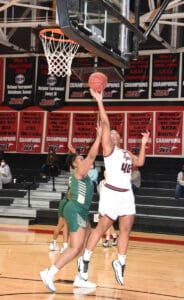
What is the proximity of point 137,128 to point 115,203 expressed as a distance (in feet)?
44.3

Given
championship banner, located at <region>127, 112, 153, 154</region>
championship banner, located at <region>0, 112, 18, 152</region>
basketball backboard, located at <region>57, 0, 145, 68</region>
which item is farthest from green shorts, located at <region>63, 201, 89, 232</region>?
championship banner, located at <region>0, 112, 18, 152</region>

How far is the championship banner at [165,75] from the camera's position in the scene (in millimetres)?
19375

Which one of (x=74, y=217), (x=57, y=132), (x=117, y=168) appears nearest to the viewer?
(x=74, y=217)

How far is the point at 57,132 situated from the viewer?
2098 centimetres

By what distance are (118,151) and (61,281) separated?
6.32 ft

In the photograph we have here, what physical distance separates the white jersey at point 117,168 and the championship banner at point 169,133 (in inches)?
507

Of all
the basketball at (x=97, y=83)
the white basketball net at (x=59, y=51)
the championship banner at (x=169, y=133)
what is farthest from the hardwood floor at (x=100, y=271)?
the championship banner at (x=169, y=133)

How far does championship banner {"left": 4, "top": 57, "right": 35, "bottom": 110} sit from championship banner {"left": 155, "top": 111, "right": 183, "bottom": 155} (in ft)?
18.5

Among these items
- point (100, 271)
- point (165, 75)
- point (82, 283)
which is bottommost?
point (100, 271)

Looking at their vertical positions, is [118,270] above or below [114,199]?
below

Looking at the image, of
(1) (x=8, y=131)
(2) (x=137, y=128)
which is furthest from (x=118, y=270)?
(1) (x=8, y=131)

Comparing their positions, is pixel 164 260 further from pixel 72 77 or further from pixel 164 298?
pixel 72 77

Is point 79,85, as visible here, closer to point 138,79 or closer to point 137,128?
point 138,79

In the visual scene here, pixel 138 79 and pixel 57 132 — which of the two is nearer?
pixel 138 79
